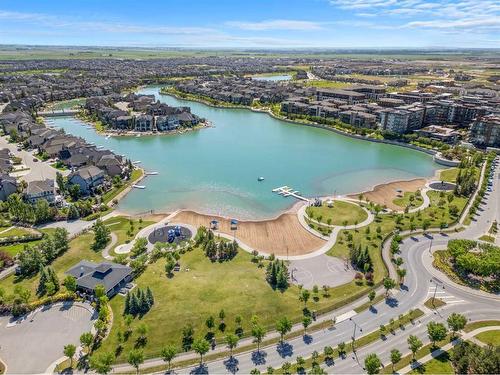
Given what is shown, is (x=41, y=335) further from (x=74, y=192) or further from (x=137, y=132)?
(x=137, y=132)

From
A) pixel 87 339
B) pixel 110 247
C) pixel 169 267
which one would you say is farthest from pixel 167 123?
pixel 87 339

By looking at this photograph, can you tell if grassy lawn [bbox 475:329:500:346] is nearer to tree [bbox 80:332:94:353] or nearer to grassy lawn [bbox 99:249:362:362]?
grassy lawn [bbox 99:249:362:362]

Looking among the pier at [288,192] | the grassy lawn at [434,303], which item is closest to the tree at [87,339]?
the grassy lawn at [434,303]

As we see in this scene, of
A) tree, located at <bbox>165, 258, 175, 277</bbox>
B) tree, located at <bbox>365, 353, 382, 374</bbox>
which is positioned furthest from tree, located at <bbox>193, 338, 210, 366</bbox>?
tree, located at <bbox>365, 353, 382, 374</bbox>

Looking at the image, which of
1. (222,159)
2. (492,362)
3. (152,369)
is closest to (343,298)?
(492,362)

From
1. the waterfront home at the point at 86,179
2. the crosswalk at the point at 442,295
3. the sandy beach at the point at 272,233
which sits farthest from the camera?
the waterfront home at the point at 86,179

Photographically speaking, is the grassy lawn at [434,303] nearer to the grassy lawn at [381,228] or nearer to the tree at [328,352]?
the grassy lawn at [381,228]

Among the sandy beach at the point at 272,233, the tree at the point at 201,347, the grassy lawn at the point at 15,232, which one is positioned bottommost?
the sandy beach at the point at 272,233
